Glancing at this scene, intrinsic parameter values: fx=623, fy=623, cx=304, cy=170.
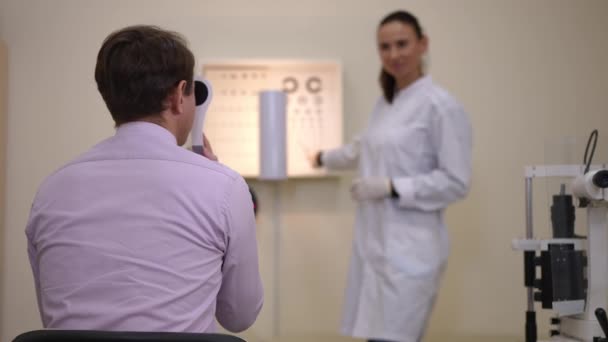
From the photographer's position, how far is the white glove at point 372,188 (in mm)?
1887

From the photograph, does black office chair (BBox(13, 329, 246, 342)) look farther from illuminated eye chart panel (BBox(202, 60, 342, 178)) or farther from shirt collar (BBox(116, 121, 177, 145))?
illuminated eye chart panel (BBox(202, 60, 342, 178))

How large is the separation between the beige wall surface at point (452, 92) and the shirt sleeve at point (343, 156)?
161 mm

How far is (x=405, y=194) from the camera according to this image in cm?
187

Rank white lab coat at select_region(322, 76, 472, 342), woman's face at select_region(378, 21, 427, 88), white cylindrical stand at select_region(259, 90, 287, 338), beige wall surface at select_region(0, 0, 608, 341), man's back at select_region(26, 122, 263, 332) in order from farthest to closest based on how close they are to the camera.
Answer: beige wall surface at select_region(0, 0, 608, 341) → white cylindrical stand at select_region(259, 90, 287, 338) → woman's face at select_region(378, 21, 427, 88) → white lab coat at select_region(322, 76, 472, 342) → man's back at select_region(26, 122, 263, 332)

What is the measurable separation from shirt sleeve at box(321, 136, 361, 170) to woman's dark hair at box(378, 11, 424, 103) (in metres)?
0.20

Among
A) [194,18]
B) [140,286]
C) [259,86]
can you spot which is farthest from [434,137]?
[140,286]

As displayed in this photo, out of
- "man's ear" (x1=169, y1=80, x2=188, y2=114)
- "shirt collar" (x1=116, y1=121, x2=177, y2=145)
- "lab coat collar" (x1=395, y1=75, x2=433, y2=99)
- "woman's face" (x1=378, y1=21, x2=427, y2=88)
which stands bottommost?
"shirt collar" (x1=116, y1=121, x2=177, y2=145)

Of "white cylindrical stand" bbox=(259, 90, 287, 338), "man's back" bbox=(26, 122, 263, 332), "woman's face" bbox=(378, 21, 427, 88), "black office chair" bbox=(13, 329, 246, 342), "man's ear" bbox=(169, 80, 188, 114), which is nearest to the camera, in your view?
"black office chair" bbox=(13, 329, 246, 342)

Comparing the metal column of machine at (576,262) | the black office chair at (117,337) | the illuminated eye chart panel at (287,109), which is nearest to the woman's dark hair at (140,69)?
the black office chair at (117,337)

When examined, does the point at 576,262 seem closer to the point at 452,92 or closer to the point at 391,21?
the point at 391,21

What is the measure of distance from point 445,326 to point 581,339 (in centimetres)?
125

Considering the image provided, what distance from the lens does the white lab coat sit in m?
1.86

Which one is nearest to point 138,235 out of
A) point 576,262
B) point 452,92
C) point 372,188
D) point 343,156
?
point 576,262

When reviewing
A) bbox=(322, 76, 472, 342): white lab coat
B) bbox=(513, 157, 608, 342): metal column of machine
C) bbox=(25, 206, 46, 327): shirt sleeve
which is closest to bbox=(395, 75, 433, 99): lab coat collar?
bbox=(322, 76, 472, 342): white lab coat
